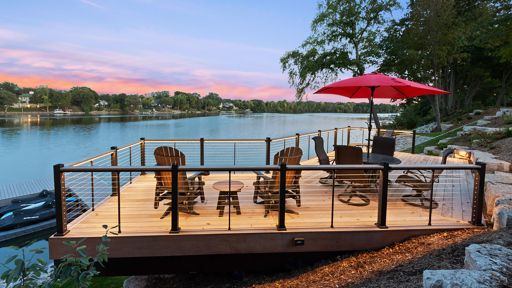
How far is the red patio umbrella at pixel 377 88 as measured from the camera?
436cm

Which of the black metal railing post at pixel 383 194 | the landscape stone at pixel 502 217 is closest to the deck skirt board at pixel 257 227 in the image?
the black metal railing post at pixel 383 194

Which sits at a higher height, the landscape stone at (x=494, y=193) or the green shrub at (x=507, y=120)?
the green shrub at (x=507, y=120)

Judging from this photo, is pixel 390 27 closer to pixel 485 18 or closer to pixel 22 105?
pixel 485 18

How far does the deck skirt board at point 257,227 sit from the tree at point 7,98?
7854 cm

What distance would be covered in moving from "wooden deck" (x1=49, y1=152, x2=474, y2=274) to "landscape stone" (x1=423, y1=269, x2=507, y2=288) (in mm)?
1186

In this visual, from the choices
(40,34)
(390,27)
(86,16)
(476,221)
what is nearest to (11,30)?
(40,34)

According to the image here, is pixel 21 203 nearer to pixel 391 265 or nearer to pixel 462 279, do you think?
pixel 391 265

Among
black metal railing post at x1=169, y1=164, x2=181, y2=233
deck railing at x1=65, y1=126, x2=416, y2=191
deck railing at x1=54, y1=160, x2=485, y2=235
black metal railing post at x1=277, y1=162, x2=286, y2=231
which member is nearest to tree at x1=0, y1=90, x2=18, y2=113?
deck railing at x1=65, y1=126, x2=416, y2=191

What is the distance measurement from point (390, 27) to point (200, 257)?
24041 millimetres

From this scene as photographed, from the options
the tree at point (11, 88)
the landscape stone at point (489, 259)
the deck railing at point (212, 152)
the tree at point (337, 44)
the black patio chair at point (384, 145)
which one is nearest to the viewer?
the landscape stone at point (489, 259)

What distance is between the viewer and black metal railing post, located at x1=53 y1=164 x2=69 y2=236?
2.76 m

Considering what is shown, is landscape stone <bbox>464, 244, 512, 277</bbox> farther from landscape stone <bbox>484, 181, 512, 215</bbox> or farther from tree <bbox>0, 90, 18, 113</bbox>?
tree <bbox>0, 90, 18, 113</bbox>

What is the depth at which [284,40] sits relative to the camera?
28.4 metres

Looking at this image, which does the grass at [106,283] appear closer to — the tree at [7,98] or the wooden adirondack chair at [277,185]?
the wooden adirondack chair at [277,185]
